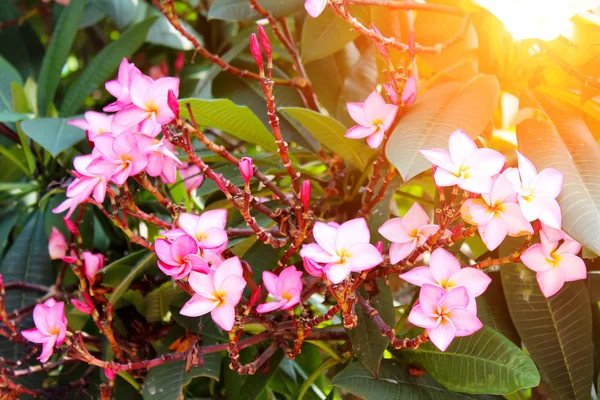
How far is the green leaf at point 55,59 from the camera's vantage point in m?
1.05

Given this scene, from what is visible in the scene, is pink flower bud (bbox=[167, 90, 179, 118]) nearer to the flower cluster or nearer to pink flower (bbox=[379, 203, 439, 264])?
the flower cluster

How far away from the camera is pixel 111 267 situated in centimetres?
80

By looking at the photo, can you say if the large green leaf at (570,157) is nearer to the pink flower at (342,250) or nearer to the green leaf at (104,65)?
the pink flower at (342,250)

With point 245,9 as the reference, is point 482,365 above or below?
below

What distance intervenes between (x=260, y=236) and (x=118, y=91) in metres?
0.23

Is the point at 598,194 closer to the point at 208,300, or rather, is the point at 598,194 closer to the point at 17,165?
the point at 208,300

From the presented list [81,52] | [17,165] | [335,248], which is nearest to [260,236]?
[335,248]

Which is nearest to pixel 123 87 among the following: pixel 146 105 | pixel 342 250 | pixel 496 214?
pixel 146 105

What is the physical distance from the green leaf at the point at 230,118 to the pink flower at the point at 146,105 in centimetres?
5

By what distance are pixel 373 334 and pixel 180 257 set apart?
260 millimetres

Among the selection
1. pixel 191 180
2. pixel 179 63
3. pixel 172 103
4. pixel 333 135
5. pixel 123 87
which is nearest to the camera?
pixel 172 103

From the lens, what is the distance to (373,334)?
0.70 m

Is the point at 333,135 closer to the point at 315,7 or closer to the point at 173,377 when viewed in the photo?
the point at 315,7

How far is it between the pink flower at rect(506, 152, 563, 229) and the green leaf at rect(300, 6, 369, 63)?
402 mm
